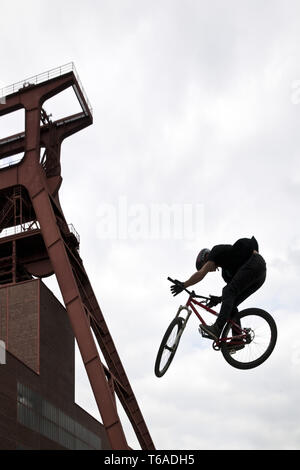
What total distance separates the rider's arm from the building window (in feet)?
102

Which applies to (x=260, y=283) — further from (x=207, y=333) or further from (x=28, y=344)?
(x=28, y=344)

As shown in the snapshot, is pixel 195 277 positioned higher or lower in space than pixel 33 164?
lower

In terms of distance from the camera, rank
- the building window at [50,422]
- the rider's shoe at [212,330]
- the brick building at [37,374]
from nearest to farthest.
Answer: the rider's shoe at [212,330] < the brick building at [37,374] < the building window at [50,422]

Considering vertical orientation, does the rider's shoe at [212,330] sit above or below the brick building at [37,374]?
below

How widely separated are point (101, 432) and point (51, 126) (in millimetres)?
23319

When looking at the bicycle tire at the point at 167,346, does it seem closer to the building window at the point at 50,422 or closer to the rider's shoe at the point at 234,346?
the rider's shoe at the point at 234,346

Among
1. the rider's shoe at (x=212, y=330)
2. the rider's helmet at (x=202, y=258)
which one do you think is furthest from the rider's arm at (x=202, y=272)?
the rider's shoe at (x=212, y=330)

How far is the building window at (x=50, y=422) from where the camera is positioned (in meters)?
37.8

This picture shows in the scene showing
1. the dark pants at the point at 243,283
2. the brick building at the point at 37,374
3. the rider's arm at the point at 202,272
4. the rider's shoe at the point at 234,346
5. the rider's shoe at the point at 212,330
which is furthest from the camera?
the brick building at the point at 37,374

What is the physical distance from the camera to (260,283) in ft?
27.6

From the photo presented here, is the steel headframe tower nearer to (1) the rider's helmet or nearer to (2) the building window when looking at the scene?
(2) the building window
